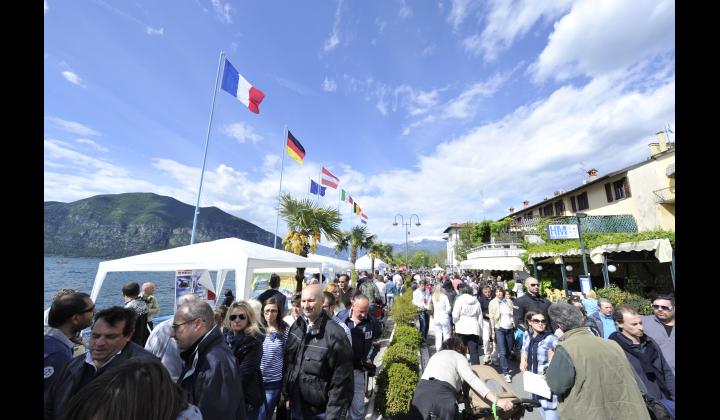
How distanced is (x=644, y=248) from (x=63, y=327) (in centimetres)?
1542

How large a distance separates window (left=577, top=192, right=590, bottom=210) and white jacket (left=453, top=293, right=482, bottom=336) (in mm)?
24058

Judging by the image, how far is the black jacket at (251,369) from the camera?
279cm

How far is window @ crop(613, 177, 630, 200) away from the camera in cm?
2040

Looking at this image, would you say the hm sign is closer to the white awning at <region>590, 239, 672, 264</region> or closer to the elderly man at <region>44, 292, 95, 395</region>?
the white awning at <region>590, 239, 672, 264</region>

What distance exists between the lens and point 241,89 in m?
10.6

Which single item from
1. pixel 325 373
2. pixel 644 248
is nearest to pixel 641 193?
pixel 644 248

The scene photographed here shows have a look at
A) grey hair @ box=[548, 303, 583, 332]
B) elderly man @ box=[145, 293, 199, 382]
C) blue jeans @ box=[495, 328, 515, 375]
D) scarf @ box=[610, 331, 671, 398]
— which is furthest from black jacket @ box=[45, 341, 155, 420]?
blue jeans @ box=[495, 328, 515, 375]

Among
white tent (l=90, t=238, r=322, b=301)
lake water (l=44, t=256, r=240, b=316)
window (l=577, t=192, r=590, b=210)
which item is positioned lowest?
lake water (l=44, t=256, r=240, b=316)

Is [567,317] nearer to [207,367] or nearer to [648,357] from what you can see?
[648,357]

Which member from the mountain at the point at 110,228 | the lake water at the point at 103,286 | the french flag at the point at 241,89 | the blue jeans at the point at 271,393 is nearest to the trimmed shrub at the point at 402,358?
the blue jeans at the point at 271,393

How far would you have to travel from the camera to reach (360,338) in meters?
3.99
